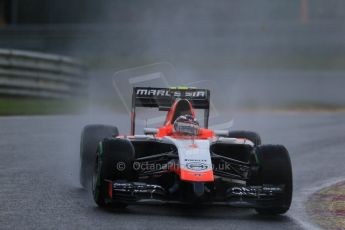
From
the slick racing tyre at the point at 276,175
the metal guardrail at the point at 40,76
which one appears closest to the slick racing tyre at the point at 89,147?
the slick racing tyre at the point at 276,175

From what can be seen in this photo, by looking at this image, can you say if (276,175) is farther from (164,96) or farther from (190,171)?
(164,96)

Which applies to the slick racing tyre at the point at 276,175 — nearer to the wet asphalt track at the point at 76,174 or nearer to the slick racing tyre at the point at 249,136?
the wet asphalt track at the point at 76,174

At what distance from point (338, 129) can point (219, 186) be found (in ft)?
28.3

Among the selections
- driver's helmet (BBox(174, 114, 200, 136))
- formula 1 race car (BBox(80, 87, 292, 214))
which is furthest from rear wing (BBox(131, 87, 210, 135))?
driver's helmet (BBox(174, 114, 200, 136))

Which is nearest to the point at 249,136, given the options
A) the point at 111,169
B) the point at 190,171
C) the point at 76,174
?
the point at 76,174

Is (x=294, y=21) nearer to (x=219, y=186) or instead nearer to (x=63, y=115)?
(x=63, y=115)

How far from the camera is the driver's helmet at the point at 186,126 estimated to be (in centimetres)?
1041

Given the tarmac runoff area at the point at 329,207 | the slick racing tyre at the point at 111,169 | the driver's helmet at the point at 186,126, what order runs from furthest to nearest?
the driver's helmet at the point at 186,126, the slick racing tyre at the point at 111,169, the tarmac runoff area at the point at 329,207

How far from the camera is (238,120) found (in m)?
19.3

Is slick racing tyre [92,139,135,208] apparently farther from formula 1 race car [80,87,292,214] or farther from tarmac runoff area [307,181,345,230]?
tarmac runoff area [307,181,345,230]

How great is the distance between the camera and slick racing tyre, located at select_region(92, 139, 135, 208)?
376 inches

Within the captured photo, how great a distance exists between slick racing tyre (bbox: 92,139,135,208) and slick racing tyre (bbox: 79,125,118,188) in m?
1.43

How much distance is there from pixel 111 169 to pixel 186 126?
1153 millimetres

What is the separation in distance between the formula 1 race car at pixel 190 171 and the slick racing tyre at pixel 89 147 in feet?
1.41
